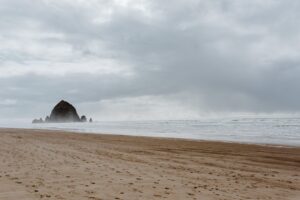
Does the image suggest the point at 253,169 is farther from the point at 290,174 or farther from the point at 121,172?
the point at 121,172

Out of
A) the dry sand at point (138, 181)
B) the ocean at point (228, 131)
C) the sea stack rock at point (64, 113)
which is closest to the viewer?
the dry sand at point (138, 181)

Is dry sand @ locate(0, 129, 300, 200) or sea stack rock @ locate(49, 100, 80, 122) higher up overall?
sea stack rock @ locate(49, 100, 80, 122)

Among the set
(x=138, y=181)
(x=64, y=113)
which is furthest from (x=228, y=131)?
(x=64, y=113)

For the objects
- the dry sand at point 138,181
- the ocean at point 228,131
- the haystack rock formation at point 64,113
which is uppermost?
the haystack rock formation at point 64,113

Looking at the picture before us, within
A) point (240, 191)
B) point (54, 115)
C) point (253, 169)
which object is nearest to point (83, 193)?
Result: point (240, 191)

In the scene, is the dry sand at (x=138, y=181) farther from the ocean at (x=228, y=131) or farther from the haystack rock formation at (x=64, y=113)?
the haystack rock formation at (x=64, y=113)

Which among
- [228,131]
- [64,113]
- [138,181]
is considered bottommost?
[138,181]

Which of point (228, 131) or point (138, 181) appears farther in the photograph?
point (228, 131)

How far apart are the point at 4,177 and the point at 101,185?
311 cm

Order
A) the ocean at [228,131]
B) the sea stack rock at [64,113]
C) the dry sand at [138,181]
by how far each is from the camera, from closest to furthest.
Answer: the dry sand at [138,181], the ocean at [228,131], the sea stack rock at [64,113]

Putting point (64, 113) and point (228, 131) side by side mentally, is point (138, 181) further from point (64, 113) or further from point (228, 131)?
point (64, 113)

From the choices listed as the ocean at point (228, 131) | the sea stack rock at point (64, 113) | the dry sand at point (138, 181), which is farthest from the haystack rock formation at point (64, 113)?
the dry sand at point (138, 181)

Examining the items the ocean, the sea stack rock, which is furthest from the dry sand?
the sea stack rock

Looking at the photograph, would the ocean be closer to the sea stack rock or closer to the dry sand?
the dry sand
